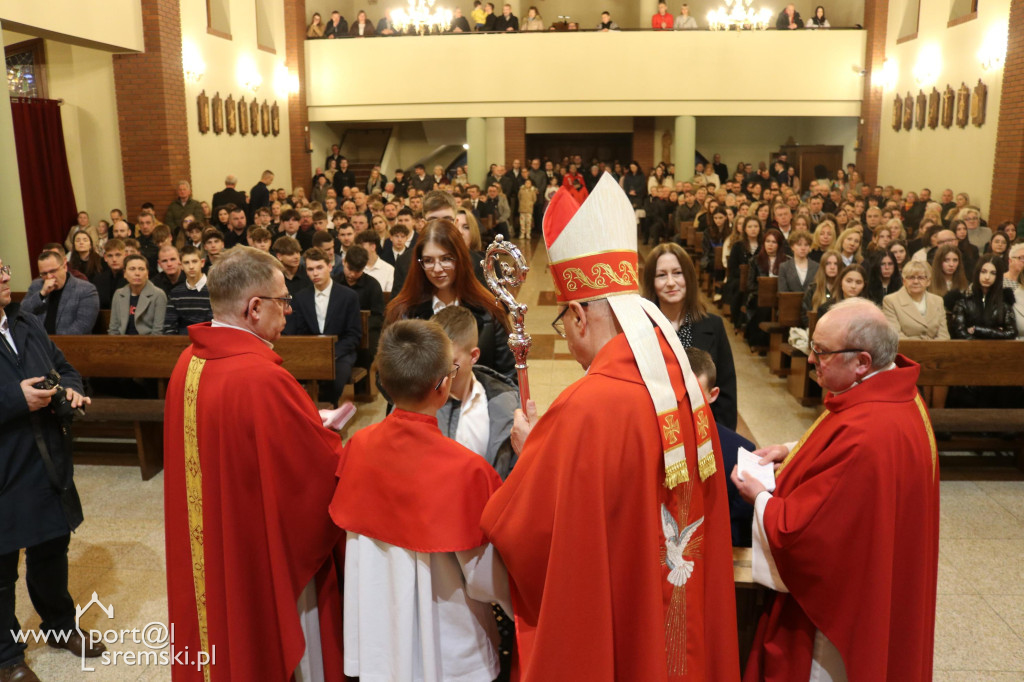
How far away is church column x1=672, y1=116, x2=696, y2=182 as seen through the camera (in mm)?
18562

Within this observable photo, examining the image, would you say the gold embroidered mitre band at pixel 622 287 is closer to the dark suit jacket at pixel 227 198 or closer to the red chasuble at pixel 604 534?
the red chasuble at pixel 604 534

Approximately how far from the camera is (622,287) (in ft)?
6.75

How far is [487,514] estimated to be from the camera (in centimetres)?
205

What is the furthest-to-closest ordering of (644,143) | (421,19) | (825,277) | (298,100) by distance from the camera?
(644,143)
(298,100)
(421,19)
(825,277)

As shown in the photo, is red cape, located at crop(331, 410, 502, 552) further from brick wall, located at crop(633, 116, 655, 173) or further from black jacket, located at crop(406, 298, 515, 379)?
brick wall, located at crop(633, 116, 655, 173)

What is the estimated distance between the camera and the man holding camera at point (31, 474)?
3034 mm

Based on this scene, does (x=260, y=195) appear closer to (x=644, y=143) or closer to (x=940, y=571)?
(x=644, y=143)

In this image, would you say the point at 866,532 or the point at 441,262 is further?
the point at 441,262

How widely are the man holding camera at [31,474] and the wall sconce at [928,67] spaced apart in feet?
51.7

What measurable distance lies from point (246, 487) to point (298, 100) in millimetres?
17017

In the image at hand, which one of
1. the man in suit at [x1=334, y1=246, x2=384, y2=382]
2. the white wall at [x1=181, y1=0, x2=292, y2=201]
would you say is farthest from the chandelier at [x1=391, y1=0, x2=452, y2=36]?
the man in suit at [x1=334, y1=246, x2=384, y2=382]

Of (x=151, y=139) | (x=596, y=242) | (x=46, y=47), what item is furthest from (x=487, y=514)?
(x=46, y=47)

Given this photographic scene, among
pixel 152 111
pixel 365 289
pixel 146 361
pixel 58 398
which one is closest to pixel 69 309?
pixel 146 361

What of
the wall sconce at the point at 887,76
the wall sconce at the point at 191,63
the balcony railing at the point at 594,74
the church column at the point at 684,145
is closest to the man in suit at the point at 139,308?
the wall sconce at the point at 191,63
